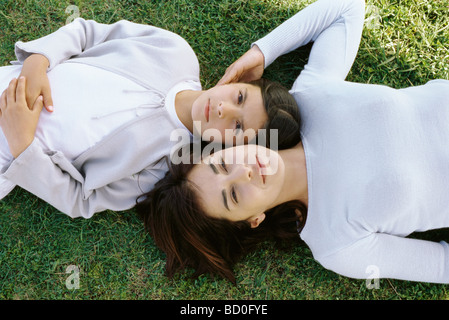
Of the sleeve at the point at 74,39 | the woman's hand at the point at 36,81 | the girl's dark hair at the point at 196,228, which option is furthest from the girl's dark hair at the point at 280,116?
the woman's hand at the point at 36,81

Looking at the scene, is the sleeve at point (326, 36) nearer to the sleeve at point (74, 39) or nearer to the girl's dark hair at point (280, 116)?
the girl's dark hair at point (280, 116)

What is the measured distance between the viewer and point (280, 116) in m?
1.82

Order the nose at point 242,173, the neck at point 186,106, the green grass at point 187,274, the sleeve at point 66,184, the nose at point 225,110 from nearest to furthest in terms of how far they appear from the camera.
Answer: the nose at point 242,173 → the nose at point 225,110 → the sleeve at point 66,184 → the neck at point 186,106 → the green grass at point 187,274

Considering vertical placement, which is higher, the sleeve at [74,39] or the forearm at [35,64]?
the sleeve at [74,39]

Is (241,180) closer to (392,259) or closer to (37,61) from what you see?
(392,259)

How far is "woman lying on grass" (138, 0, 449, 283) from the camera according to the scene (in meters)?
1.69

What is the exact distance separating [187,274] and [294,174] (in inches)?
36.2

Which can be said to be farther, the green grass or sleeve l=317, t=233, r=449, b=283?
the green grass

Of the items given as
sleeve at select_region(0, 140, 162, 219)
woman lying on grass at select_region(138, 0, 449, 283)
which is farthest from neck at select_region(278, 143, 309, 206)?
sleeve at select_region(0, 140, 162, 219)

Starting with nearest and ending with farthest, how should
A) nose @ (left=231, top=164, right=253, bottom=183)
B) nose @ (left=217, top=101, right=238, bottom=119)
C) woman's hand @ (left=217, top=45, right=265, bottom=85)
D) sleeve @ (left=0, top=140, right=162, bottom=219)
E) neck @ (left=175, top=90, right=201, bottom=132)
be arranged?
1. nose @ (left=231, top=164, right=253, bottom=183)
2. nose @ (left=217, top=101, right=238, bottom=119)
3. sleeve @ (left=0, top=140, right=162, bottom=219)
4. neck @ (left=175, top=90, right=201, bottom=132)
5. woman's hand @ (left=217, top=45, right=265, bottom=85)

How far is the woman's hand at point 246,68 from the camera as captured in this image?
6.86ft

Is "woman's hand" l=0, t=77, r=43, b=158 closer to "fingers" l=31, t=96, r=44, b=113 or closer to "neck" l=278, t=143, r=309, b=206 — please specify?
"fingers" l=31, t=96, r=44, b=113

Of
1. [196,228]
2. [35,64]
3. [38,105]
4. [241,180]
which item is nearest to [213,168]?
[241,180]
